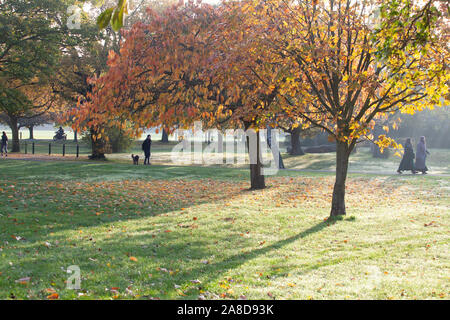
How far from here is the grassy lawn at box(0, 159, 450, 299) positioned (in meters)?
5.59

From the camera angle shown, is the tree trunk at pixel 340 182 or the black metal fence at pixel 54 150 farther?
the black metal fence at pixel 54 150

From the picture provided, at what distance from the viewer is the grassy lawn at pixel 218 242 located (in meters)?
5.59

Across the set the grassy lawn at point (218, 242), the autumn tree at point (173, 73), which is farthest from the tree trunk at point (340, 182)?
the autumn tree at point (173, 73)

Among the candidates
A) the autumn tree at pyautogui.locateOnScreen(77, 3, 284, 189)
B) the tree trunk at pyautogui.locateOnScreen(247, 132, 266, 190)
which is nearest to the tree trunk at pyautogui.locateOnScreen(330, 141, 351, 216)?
the autumn tree at pyautogui.locateOnScreen(77, 3, 284, 189)

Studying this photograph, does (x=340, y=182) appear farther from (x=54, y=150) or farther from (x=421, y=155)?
(x=54, y=150)

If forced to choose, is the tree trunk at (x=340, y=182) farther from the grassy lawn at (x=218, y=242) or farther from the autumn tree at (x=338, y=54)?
the grassy lawn at (x=218, y=242)

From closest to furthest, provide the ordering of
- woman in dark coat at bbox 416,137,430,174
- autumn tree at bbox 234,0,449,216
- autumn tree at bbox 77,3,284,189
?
1. autumn tree at bbox 234,0,449,216
2. autumn tree at bbox 77,3,284,189
3. woman in dark coat at bbox 416,137,430,174

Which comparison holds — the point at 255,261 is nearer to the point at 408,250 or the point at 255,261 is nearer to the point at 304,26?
the point at 408,250

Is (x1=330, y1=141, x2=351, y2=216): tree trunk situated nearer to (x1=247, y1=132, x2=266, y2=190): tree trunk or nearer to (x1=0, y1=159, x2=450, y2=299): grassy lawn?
(x1=0, y1=159, x2=450, y2=299): grassy lawn

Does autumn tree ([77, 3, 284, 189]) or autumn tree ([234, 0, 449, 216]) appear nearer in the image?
autumn tree ([234, 0, 449, 216])

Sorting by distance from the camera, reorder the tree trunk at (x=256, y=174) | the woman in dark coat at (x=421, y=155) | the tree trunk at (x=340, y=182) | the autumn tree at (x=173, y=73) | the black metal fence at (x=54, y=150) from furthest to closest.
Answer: the black metal fence at (x=54, y=150) < the woman in dark coat at (x=421, y=155) < the tree trunk at (x=256, y=174) < the autumn tree at (x=173, y=73) < the tree trunk at (x=340, y=182)

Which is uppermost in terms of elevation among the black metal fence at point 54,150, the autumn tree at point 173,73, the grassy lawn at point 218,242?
the autumn tree at point 173,73
